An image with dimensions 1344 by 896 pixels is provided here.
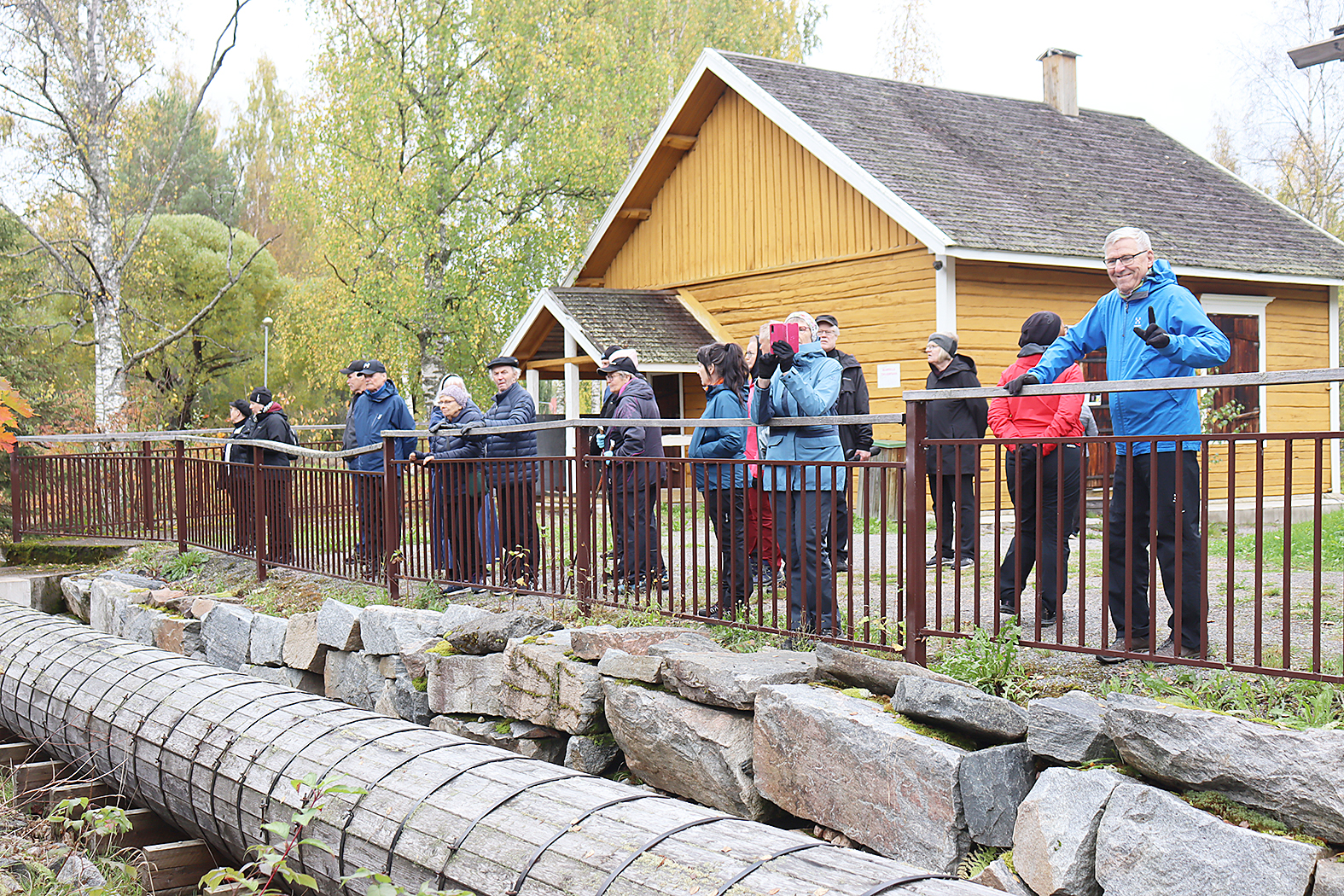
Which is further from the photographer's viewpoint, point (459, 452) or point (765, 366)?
point (459, 452)

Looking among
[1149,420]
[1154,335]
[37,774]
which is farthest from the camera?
[37,774]

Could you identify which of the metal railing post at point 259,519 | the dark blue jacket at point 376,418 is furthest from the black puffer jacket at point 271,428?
the dark blue jacket at point 376,418

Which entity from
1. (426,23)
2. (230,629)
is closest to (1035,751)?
(230,629)

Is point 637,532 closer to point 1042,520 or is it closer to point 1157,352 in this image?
point 1042,520

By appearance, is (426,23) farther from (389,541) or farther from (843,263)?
(389,541)

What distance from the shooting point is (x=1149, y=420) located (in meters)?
4.28

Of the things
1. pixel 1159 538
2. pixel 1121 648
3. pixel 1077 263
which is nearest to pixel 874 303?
pixel 1077 263

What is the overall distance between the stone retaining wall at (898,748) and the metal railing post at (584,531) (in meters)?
0.43

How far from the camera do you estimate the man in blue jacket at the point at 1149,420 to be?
3930 millimetres

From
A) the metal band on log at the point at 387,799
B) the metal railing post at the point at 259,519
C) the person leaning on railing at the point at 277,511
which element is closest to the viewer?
the metal band on log at the point at 387,799

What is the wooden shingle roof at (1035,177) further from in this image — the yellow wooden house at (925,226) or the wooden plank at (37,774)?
the wooden plank at (37,774)

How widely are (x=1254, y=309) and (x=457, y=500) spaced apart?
465 inches

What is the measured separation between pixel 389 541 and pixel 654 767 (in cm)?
323

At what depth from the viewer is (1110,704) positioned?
11.0ft
